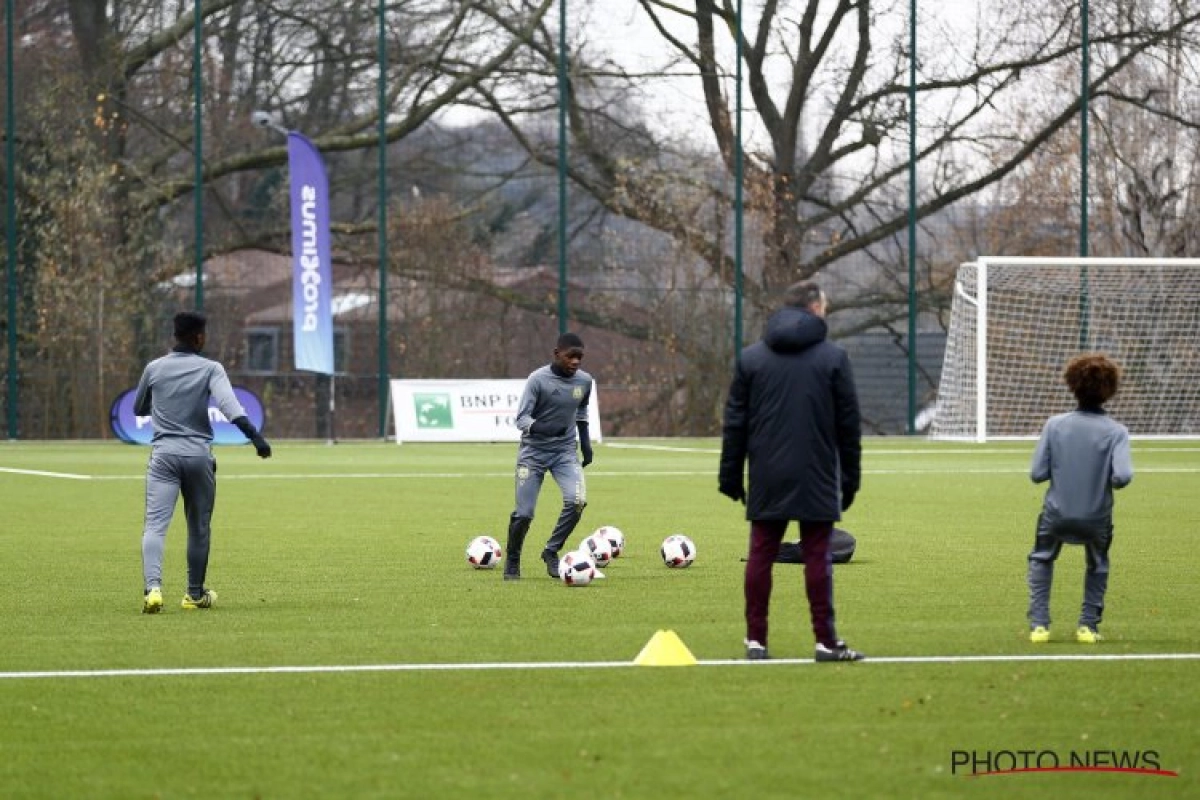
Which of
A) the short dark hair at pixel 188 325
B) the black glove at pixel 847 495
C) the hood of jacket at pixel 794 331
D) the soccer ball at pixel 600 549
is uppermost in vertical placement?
the short dark hair at pixel 188 325

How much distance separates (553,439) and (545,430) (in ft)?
0.33

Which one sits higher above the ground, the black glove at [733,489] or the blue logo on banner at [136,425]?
the black glove at [733,489]

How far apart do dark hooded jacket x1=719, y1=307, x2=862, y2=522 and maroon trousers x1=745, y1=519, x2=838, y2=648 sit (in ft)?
0.42

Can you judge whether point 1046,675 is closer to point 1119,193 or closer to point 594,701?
point 594,701

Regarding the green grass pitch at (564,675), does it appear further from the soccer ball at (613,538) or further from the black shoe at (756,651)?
the soccer ball at (613,538)

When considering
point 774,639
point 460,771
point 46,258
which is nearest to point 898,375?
point 46,258

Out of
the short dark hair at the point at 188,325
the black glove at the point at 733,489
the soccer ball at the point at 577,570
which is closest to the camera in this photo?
the black glove at the point at 733,489

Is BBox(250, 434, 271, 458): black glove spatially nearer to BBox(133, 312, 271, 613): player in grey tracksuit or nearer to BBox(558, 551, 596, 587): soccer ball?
BBox(133, 312, 271, 613): player in grey tracksuit

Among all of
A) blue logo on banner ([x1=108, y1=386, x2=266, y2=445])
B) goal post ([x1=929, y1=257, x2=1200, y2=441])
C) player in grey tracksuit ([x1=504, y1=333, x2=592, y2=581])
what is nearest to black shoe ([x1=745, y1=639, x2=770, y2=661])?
player in grey tracksuit ([x1=504, y1=333, x2=592, y2=581])

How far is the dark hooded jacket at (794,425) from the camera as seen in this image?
34.8 feet

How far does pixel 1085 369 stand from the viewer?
440 inches

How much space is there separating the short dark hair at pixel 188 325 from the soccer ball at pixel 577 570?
3078 millimetres

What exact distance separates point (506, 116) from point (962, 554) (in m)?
30.7

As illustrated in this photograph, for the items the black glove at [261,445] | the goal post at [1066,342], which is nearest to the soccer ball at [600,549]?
the black glove at [261,445]
